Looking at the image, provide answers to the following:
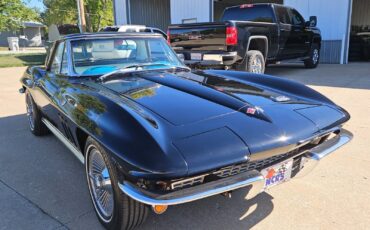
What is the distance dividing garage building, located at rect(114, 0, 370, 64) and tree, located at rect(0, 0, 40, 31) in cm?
979

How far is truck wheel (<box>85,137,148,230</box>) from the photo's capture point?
7.26ft

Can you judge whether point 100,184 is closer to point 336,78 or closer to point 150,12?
point 336,78

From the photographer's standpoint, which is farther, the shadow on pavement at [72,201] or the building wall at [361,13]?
the building wall at [361,13]

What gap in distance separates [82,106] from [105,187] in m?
0.69

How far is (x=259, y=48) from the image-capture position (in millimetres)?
8766

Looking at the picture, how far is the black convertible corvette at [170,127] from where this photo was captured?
1.98 metres

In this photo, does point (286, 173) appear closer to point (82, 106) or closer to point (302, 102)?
point (302, 102)

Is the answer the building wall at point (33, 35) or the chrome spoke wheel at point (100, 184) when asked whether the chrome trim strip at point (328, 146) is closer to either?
the chrome spoke wheel at point (100, 184)

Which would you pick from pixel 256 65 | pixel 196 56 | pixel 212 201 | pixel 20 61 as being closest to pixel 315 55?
pixel 256 65

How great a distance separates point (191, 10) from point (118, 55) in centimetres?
1397

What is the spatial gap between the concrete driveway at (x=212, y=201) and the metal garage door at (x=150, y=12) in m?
18.4

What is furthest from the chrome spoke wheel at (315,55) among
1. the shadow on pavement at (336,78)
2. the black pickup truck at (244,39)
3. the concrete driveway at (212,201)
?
the concrete driveway at (212,201)

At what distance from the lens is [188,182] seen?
2000mm

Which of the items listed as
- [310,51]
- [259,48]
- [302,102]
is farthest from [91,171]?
[310,51]
